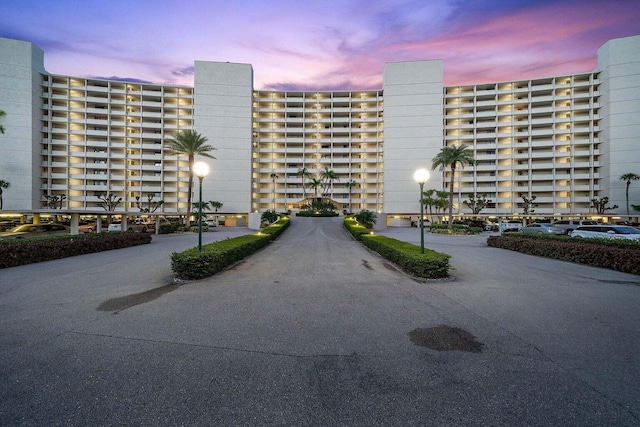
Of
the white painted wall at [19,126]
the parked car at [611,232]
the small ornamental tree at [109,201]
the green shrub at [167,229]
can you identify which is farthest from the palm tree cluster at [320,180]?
the white painted wall at [19,126]

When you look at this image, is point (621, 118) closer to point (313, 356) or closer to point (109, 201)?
point (313, 356)

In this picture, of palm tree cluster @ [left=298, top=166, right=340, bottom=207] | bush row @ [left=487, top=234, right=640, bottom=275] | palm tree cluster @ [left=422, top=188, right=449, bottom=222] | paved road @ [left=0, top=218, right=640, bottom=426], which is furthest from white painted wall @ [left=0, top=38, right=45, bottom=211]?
bush row @ [left=487, top=234, right=640, bottom=275]

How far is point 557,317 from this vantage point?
19.3 feet

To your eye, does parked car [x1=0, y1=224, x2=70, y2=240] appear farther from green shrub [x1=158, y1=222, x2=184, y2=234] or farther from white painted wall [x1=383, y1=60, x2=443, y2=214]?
white painted wall [x1=383, y1=60, x2=443, y2=214]

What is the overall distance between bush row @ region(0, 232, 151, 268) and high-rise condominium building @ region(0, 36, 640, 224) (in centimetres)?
4539

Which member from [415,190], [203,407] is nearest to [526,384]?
[203,407]

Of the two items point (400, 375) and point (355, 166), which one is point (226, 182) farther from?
point (400, 375)

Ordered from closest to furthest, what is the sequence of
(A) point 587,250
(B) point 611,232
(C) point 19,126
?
(A) point 587,250 → (B) point 611,232 → (C) point 19,126

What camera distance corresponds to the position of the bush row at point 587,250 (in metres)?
10.6

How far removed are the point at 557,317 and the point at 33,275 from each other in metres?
16.4

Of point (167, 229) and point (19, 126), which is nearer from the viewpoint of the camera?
point (167, 229)

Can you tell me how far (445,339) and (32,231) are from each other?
31913mm

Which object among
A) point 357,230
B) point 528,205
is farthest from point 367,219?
point 528,205

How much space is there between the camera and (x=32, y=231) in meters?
22.4
